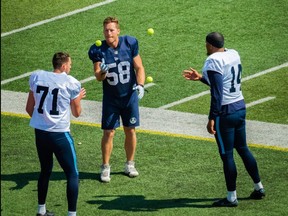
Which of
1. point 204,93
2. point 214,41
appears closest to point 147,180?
point 214,41

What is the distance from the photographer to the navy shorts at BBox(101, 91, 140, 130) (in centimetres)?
1561

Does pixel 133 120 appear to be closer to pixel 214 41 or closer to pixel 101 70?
pixel 101 70

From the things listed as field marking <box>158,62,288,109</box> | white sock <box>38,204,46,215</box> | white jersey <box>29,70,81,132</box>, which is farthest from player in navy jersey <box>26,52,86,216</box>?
field marking <box>158,62,288,109</box>

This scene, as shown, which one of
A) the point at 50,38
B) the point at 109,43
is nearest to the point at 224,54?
the point at 109,43

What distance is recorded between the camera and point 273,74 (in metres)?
20.1

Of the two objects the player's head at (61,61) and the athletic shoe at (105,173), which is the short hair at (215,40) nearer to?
the player's head at (61,61)

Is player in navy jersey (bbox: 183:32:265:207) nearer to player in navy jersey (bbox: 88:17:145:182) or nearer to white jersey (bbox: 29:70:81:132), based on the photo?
player in navy jersey (bbox: 88:17:145:182)

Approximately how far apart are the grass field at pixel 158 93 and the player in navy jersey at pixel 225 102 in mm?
527

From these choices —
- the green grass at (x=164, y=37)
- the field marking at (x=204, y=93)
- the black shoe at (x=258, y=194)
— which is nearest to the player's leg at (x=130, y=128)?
the black shoe at (x=258, y=194)

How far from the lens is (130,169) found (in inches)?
619

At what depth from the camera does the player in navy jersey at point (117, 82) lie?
15.4 metres

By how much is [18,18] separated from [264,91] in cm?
623

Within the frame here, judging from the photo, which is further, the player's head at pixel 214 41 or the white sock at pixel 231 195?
the white sock at pixel 231 195

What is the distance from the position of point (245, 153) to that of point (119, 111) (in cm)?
203
